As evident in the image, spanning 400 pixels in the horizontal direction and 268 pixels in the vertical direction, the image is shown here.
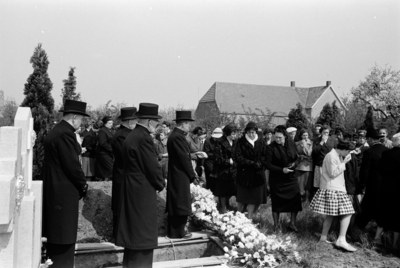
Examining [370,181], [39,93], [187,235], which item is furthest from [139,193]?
[39,93]

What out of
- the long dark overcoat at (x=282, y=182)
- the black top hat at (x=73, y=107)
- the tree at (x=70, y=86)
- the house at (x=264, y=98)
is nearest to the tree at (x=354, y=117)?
the house at (x=264, y=98)

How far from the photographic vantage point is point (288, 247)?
5172 mm

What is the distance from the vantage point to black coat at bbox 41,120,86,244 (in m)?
4.56

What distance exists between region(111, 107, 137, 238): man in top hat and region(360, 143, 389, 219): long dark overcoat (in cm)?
396

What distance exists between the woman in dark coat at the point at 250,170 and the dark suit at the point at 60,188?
318 cm

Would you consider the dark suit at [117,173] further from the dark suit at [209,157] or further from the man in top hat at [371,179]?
the man in top hat at [371,179]

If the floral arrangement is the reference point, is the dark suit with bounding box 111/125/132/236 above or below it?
above

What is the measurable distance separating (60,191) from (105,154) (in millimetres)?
4623

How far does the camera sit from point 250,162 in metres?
6.84

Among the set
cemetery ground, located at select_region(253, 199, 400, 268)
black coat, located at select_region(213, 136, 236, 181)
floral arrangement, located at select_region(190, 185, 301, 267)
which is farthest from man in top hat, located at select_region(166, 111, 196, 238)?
black coat, located at select_region(213, 136, 236, 181)

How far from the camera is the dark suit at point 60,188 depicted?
456cm

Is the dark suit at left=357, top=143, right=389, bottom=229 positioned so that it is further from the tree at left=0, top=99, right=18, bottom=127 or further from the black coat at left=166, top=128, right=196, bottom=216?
the tree at left=0, top=99, right=18, bottom=127

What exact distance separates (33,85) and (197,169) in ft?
15.3

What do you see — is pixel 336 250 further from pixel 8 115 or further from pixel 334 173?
pixel 8 115
